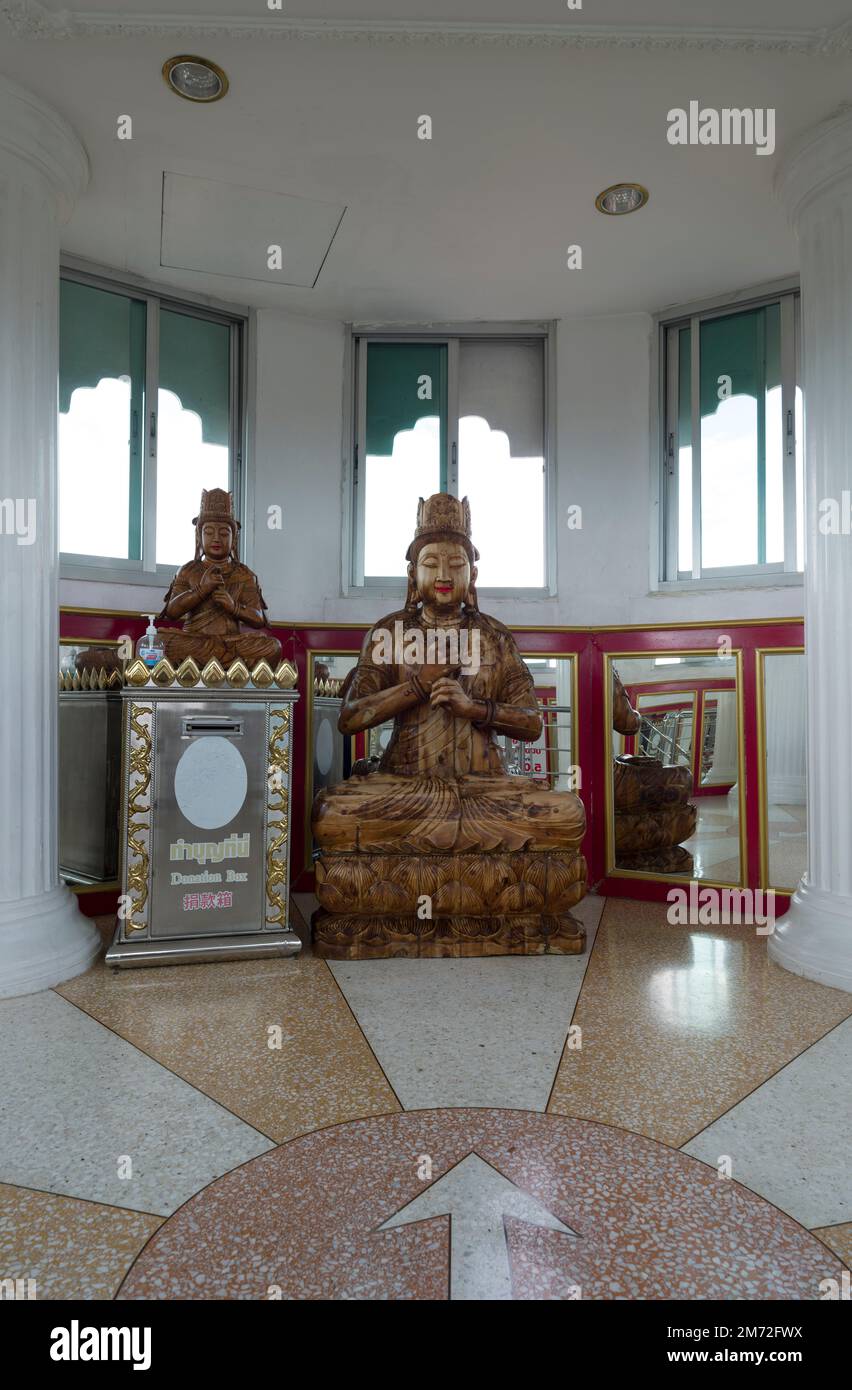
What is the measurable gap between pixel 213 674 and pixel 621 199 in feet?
10.3

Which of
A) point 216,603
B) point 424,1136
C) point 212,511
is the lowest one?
point 424,1136

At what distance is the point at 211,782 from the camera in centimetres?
349

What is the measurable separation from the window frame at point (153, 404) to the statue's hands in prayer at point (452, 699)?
6.31 ft

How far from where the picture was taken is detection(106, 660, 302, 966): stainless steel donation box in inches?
133

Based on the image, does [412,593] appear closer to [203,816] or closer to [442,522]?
[442,522]

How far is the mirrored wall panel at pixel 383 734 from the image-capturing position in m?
4.87

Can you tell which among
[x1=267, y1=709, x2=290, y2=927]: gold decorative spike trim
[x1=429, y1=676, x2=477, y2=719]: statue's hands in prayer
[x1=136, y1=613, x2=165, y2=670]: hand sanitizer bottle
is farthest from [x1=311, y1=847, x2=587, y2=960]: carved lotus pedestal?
[x1=136, y1=613, x2=165, y2=670]: hand sanitizer bottle

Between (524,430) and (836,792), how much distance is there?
10.5 feet

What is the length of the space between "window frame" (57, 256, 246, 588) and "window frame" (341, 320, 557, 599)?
0.67 m
